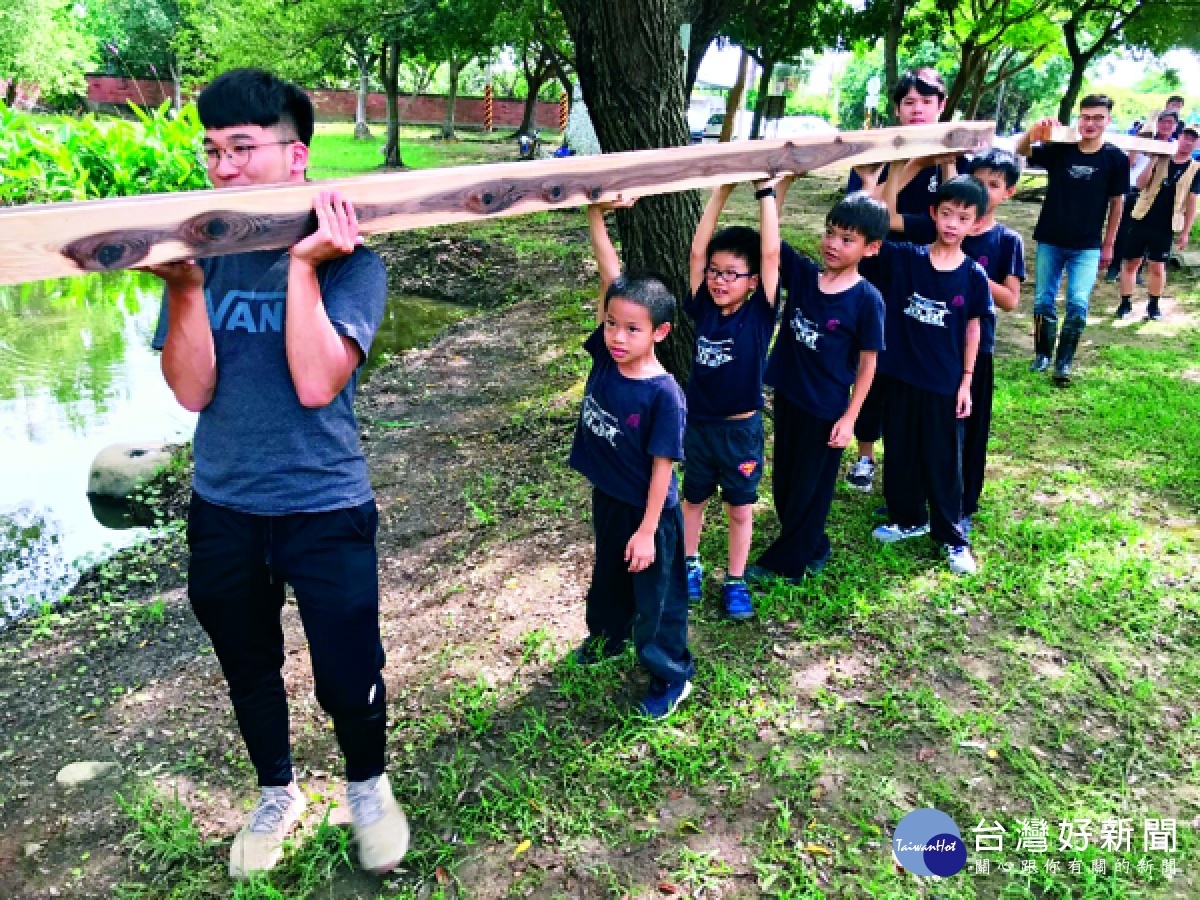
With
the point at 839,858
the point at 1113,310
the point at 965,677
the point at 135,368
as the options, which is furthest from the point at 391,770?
the point at 1113,310

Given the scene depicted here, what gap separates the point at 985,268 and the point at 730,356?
1634 millimetres

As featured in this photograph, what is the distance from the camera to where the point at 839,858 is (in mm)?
2367

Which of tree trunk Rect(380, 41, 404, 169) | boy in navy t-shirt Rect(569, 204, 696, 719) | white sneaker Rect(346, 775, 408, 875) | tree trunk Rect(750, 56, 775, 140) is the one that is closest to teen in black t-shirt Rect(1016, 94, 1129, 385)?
boy in navy t-shirt Rect(569, 204, 696, 719)

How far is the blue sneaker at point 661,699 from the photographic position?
2.87 metres

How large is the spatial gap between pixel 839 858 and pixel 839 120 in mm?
53362

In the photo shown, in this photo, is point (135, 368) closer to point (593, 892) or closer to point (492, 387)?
point (492, 387)

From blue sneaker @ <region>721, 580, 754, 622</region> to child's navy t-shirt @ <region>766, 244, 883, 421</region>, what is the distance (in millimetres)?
740

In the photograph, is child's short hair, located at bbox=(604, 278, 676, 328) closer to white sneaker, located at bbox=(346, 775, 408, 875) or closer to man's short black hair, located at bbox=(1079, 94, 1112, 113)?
white sneaker, located at bbox=(346, 775, 408, 875)

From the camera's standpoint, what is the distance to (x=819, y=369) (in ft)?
11.1

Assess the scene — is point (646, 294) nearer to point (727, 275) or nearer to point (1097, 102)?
point (727, 275)

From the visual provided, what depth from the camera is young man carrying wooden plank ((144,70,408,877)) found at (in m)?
1.87

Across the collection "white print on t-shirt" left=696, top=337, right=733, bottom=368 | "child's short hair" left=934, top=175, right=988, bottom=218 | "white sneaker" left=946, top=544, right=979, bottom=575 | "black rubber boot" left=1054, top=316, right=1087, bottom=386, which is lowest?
"white sneaker" left=946, top=544, right=979, bottom=575

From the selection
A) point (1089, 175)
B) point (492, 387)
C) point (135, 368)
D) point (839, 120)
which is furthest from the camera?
point (839, 120)

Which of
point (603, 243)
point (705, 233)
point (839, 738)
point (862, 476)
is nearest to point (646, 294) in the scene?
point (603, 243)
